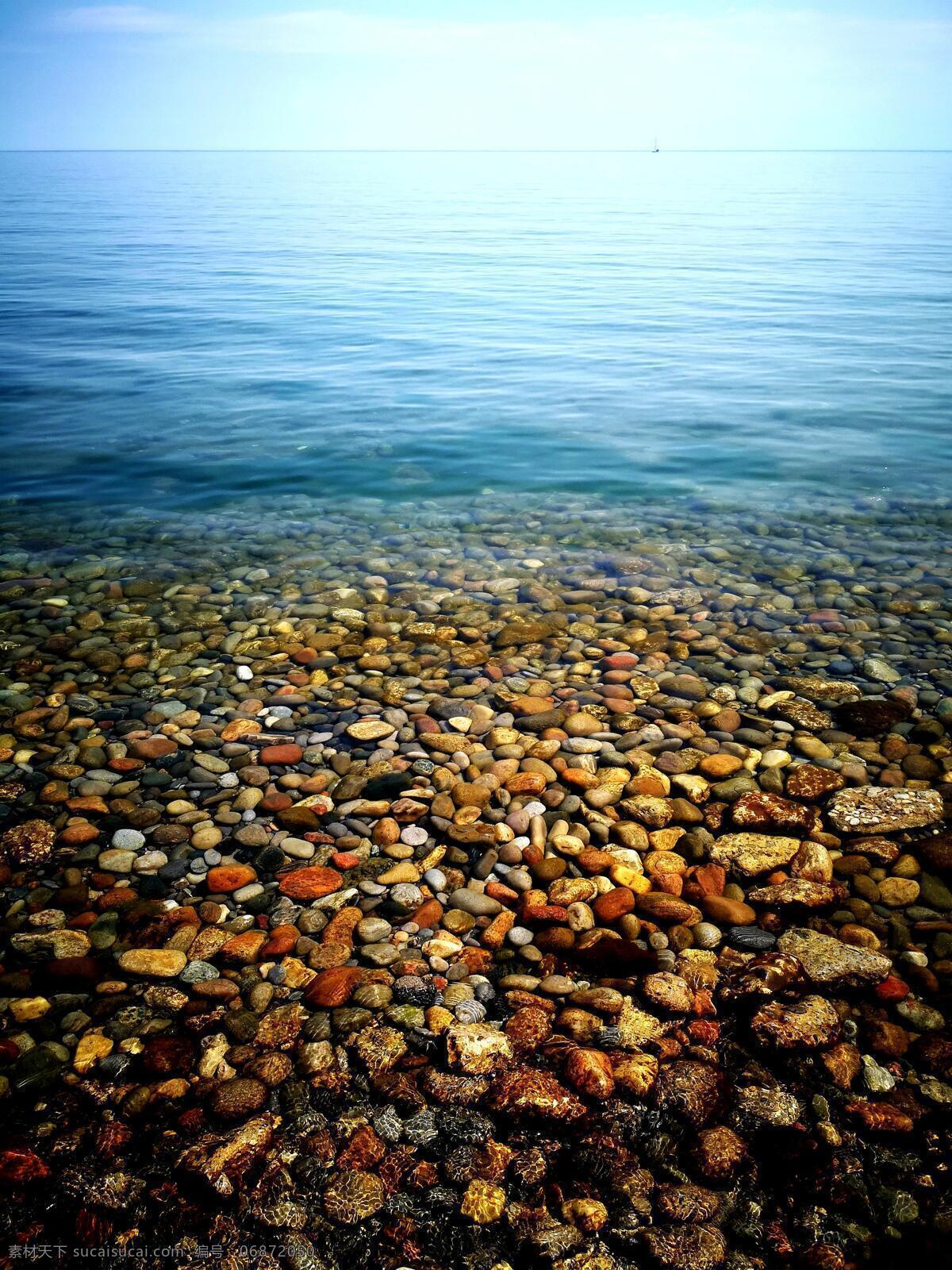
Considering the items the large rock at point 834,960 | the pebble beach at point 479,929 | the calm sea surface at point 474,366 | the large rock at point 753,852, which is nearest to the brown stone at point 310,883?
the pebble beach at point 479,929

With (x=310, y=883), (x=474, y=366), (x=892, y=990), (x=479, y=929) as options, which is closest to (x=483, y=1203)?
(x=479, y=929)

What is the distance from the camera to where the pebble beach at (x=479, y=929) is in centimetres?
292

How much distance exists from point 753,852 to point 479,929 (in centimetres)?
166

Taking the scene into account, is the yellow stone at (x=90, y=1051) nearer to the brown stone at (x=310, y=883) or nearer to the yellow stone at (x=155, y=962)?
the yellow stone at (x=155, y=962)

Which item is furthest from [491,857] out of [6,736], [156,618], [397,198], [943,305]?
[397,198]

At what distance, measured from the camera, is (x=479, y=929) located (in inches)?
164

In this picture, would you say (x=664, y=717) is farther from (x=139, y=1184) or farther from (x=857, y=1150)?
(x=139, y=1184)

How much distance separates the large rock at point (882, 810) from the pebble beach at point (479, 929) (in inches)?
1.0

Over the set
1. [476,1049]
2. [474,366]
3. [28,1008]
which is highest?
[474,366]

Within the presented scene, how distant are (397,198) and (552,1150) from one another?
79.0 meters

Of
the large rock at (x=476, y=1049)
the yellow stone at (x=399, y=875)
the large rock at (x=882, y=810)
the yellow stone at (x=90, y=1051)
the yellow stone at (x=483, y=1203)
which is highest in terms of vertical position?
the large rock at (x=882, y=810)

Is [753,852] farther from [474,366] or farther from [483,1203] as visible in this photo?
[474,366]

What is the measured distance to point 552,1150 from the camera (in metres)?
3.09

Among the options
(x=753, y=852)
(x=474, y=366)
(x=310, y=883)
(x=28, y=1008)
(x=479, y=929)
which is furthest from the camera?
(x=474, y=366)
